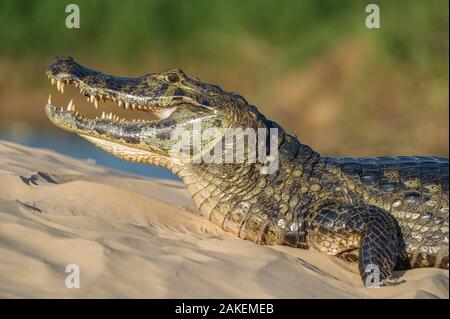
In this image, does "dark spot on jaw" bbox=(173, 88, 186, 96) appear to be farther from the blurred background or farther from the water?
the blurred background

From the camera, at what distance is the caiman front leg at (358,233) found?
5188 millimetres

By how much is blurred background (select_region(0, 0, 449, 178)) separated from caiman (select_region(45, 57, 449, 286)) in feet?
17.7

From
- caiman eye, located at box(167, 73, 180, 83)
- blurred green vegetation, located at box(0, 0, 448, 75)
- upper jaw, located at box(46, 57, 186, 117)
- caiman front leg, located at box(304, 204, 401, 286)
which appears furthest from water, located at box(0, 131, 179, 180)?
caiman front leg, located at box(304, 204, 401, 286)

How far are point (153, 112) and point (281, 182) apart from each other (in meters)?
1.14

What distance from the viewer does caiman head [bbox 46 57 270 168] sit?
599 centimetres

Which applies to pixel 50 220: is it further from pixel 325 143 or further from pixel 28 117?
pixel 28 117

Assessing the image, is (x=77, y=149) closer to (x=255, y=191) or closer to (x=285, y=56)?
(x=285, y=56)

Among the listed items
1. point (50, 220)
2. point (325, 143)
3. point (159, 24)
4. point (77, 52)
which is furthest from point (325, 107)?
point (50, 220)

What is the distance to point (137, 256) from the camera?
452cm

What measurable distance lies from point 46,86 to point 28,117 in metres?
1.42

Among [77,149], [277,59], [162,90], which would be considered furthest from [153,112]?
[277,59]

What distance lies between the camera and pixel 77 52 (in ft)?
59.8

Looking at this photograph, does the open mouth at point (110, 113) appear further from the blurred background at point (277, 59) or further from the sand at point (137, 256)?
the blurred background at point (277, 59)

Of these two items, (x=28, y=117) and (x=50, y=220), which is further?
(x=28, y=117)
